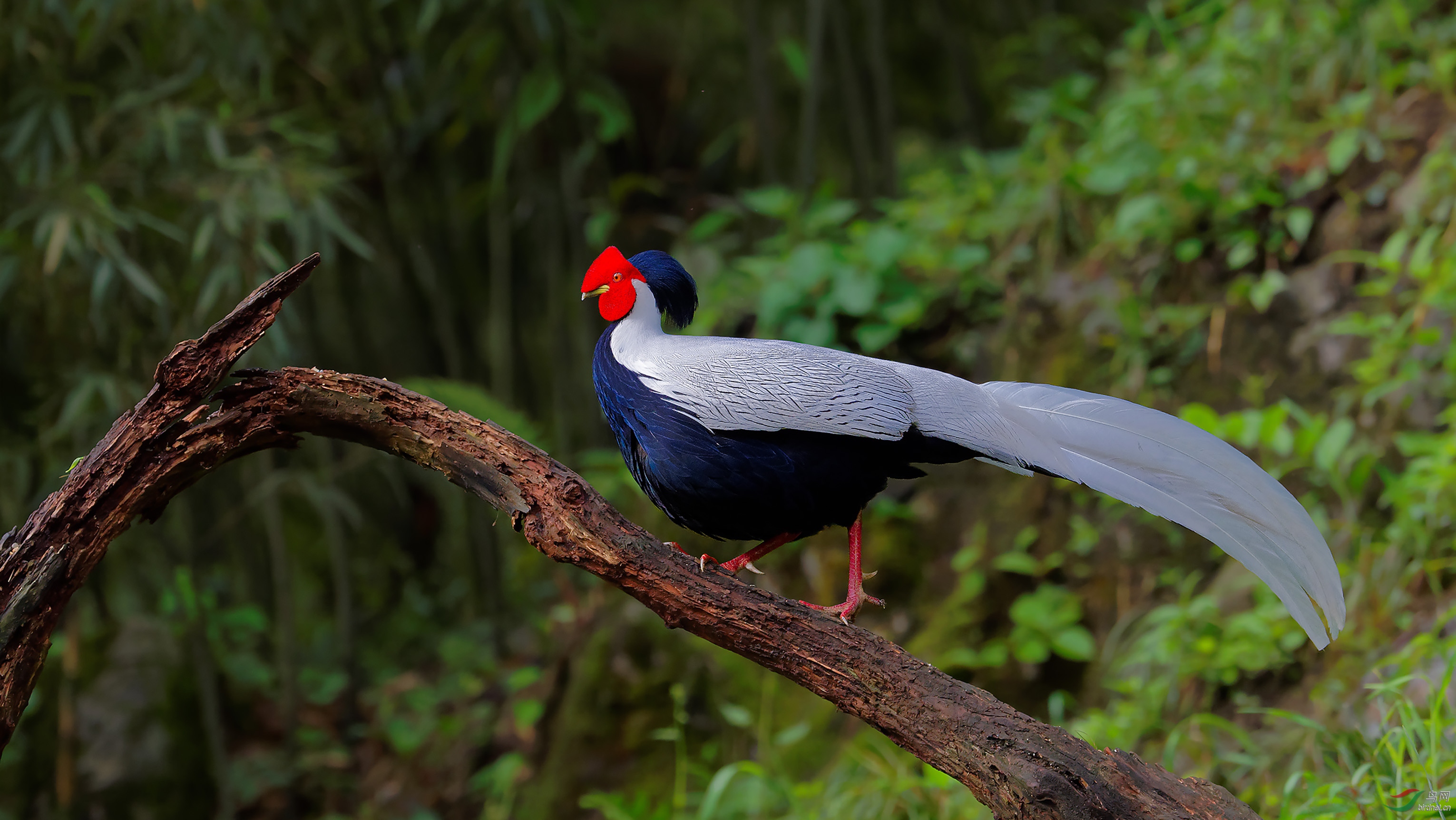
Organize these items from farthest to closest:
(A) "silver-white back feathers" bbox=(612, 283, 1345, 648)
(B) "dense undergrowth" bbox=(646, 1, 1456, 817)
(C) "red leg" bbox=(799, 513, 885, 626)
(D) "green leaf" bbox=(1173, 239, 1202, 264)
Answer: (D) "green leaf" bbox=(1173, 239, 1202, 264)
(B) "dense undergrowth" bbox=(646, 1, 1456, 817)
(C) "red leg" bbox=(799, 513, 885, 626)
(A) "silver-white back feathers" bbox=(612, 283, 1345, 648)

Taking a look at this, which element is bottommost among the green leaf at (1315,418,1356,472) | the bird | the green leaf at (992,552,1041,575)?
the green leaf at (992,552,1041,575)

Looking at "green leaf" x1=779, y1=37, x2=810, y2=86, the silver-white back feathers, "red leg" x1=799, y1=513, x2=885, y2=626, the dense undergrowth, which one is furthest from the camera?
"green leaf" x1=779, y1=37, x2=810, y2=86

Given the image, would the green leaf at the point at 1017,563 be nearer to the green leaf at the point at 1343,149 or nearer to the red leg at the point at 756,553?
the green leaf at the point at 1343,149

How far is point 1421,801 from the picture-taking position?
159 cm

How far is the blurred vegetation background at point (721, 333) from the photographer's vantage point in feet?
8.13

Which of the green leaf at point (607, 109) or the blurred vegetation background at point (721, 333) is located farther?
the green leaf at point (607, 109)

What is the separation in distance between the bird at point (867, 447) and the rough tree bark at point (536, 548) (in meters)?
0.11

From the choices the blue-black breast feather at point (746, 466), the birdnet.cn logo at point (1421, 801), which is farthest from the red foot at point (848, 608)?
the birdnet.cn logo at point (1421, 801)

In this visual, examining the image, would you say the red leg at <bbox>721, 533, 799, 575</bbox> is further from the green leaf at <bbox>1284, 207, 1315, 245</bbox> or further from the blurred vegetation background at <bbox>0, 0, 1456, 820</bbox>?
the green leaf at <bbox>1284, 207, 1315, 245</bbox>

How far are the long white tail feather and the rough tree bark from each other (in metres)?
0.30

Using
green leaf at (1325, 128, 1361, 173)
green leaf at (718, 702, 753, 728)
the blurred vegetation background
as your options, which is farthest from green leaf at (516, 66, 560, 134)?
green leaf at (1325, 128, 1361, 173)

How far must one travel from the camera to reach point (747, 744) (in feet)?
9.92

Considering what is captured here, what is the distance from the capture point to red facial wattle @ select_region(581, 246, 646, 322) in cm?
135

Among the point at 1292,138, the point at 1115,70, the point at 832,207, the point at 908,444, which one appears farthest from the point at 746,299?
the point at 1115,70
